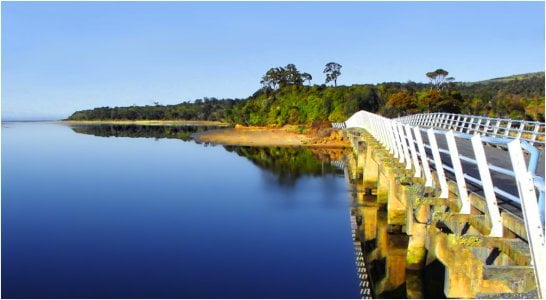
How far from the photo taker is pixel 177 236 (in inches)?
670

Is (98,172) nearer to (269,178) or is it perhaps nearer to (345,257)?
(269,178)

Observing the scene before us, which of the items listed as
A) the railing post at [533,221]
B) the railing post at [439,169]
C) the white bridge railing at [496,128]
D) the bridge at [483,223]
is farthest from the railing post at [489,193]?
the white bridge railing at [496,128]

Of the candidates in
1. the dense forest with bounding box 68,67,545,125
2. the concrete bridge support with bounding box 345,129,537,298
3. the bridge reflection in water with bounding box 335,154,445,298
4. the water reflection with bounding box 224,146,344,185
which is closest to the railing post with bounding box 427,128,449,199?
the concrete bridge support with bounding box 345,129,537,298

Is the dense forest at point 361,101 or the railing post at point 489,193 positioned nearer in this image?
the railing post at point 489,193

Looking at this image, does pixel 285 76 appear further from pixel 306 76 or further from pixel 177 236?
pixel 177 236

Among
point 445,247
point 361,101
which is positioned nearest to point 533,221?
point 445,247

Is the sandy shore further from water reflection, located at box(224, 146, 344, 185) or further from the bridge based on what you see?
the bridge

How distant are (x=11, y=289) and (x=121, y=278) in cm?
265

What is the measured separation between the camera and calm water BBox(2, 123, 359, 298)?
12.6m

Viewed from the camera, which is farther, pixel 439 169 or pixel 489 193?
pixel 439 169

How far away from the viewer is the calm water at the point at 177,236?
12.6 m

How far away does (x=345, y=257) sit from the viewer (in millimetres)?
14969

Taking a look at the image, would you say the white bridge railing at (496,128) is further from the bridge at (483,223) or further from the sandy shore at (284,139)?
the sandy shore at (284,139)

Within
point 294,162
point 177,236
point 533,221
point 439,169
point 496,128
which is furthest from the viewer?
point 294,162
